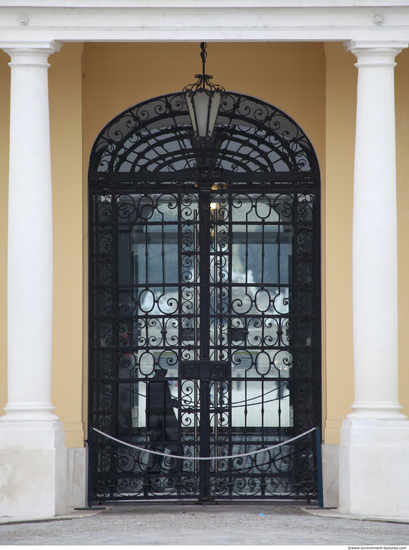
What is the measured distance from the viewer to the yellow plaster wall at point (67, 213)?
9.73 m

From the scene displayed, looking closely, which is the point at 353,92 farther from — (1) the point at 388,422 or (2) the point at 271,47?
(1) the point at 388,422

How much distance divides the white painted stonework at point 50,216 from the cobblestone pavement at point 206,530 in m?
0.57

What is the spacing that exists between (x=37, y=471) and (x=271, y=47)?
5.87 meters

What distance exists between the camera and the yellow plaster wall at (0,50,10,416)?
9.87 m

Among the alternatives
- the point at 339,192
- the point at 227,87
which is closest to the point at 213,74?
the point at 227,87

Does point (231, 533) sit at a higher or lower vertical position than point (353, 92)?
lower

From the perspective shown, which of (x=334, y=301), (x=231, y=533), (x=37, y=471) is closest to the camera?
(x=231, y=533)

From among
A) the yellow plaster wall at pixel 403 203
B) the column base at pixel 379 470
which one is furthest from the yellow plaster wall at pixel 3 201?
the yellow plaster wall at pixel 403 203

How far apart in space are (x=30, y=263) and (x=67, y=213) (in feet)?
4.80

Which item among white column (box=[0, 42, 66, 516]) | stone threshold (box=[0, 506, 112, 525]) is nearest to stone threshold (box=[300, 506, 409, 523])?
stone threshold (box=[0, 506, 112, 525])

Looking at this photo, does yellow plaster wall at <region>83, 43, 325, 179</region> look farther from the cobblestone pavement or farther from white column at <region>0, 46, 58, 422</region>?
the cobblestone pavement

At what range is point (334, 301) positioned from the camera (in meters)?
9.72

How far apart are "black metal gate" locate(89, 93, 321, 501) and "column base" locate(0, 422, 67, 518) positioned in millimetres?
1621

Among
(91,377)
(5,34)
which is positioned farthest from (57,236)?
(5,34)
